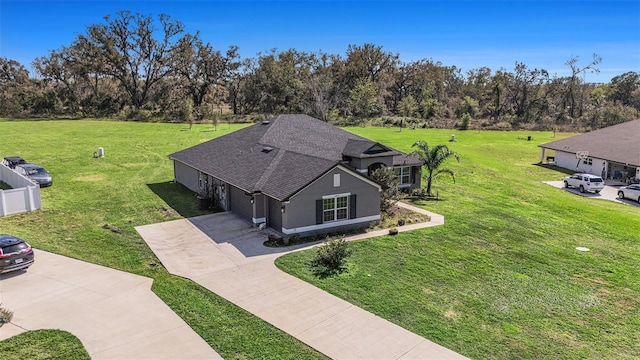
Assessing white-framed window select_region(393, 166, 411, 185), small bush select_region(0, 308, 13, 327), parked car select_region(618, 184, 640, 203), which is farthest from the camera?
parked car select_region(618, 184, 640, 203)

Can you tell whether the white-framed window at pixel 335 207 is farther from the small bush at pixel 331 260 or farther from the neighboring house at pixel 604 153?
the neighboring house at pixel 604 153

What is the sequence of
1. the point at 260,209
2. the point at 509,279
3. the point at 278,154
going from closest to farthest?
the point at 509,279 → the point at 260,209 → the point at 278,154

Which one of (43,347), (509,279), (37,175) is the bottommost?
(509,279)

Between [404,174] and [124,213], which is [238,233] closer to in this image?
[124,213]

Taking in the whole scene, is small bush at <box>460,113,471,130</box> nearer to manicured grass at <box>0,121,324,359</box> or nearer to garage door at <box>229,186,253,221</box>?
manicured grass at <box>0,121,324,359</box>

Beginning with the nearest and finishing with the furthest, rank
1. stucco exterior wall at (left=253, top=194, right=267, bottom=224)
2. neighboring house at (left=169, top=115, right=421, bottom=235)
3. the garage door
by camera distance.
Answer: neighboring house at (left=169, top=115, right=421, bottom=235) → stucco exterior wall at (left=253, top=194, right=267, bottom=224) → the garage door

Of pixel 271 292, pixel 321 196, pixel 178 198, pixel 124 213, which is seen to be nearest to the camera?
pixel 271 292

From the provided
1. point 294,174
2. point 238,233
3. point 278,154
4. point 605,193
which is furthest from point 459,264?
point 605,193

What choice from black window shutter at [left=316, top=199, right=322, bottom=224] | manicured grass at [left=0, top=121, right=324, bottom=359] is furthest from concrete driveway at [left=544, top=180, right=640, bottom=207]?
manicured grass at [left=0, top=121, right=324, bottom=359]
